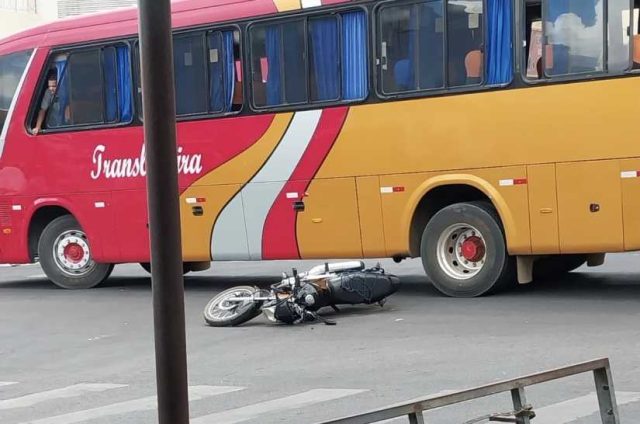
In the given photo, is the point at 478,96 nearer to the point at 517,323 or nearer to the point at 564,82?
the point at 564,82

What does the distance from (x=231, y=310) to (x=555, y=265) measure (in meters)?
4.72

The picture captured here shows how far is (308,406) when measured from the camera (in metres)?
8.45

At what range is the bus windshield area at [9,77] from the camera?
1815cm

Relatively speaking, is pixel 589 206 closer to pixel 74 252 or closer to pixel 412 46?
pixel 412 46

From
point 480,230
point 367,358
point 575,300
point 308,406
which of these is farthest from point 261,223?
point 308,406

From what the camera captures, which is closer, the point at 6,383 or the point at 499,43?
the point at 6,383

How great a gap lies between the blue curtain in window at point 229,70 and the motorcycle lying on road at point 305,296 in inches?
127

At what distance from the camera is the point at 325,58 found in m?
15.1

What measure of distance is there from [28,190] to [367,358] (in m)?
9.02

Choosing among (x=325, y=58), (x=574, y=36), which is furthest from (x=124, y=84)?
(x=574, y=36)

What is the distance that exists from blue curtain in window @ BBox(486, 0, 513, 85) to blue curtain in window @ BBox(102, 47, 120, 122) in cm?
581

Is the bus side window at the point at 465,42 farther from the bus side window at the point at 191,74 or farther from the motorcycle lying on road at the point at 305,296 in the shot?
the bus side window at the point at 191,74

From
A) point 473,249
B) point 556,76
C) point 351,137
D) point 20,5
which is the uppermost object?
point 20,5

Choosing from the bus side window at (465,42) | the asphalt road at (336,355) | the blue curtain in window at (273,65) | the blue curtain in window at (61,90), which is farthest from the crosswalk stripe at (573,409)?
the blue curtain in window at (61,90)
